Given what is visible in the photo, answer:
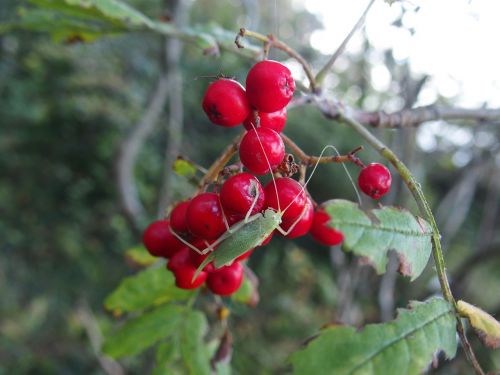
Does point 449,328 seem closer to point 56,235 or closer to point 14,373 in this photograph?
point 14,373

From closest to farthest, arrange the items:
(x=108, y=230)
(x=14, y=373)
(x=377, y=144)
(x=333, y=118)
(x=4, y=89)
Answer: (x=377, y=144) → (x=333, y=118) → (x=14, y=373) → (x=4, y=89) → (x=108, y=230)

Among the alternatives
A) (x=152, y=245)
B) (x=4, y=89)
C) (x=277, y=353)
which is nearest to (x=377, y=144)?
(x=152, y=245)

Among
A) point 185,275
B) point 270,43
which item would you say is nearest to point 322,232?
point 185,275

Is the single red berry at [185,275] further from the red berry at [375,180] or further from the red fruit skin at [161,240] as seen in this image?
the red berry at [375,180]

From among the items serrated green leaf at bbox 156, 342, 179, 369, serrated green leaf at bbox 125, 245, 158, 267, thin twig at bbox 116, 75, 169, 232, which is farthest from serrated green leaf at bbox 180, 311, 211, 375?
thin twig at bbox 116, 75, 169, 232

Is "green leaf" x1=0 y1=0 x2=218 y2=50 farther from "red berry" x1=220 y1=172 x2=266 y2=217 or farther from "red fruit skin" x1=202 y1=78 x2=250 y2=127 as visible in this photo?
"red berry" x1=220 y1=172 x2=266 y2=217

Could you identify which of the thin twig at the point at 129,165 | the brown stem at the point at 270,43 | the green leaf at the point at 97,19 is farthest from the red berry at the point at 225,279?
the thin twig at the point at 129,165
